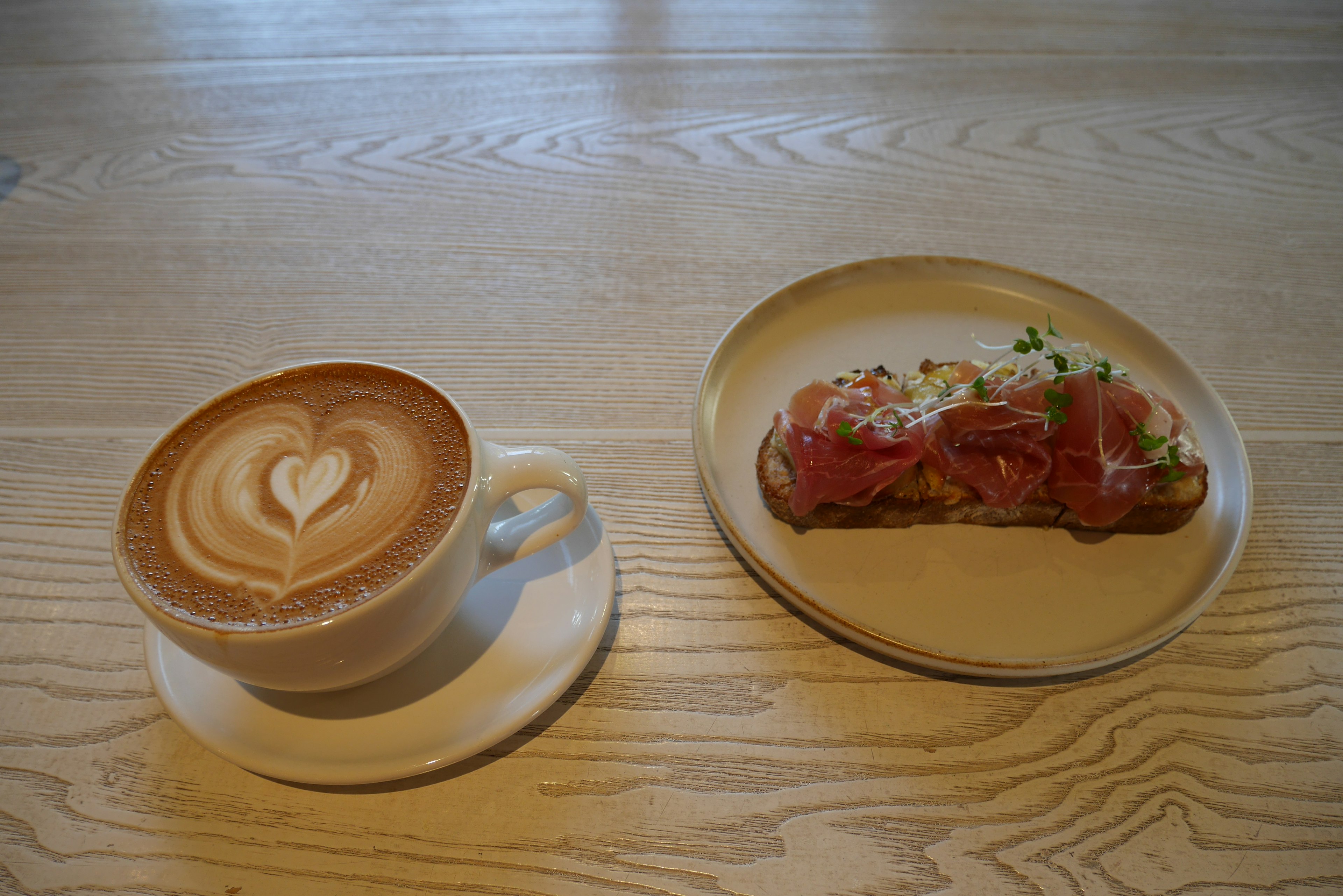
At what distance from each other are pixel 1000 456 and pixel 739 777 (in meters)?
0.64

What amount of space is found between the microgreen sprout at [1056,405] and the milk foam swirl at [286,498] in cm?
93

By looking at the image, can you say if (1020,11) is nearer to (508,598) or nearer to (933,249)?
(933,249)

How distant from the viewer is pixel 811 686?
101cm

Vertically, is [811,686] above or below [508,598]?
below

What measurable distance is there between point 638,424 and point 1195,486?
0.93 m

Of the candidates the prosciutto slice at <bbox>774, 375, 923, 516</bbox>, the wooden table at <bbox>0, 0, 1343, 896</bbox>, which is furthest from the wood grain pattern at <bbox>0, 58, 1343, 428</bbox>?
the prosciutto slice at <bbox>774, 375, 923, 516</bbox>

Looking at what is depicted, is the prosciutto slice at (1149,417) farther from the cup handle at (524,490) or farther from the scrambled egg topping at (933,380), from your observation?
the cup handle at (524,490)

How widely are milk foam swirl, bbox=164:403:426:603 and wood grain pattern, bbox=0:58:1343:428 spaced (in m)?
0.47

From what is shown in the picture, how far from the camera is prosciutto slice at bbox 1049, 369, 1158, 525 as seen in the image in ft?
3.66

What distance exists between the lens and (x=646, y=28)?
2.37 metres

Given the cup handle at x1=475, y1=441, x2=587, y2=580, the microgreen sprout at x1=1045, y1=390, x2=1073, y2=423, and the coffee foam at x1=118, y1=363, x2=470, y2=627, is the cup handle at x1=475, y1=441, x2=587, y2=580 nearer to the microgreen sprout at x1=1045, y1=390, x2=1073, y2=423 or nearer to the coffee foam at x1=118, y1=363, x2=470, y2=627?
the coffee foam at x1=118, y1=363, x2=470, y2=627

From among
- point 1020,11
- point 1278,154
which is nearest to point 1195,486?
point 1278,154

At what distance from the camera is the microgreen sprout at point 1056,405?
1.12 metres

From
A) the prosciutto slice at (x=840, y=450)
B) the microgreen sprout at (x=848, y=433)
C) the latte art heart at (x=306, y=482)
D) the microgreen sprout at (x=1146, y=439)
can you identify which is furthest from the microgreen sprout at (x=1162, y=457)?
the latte art heart at (x=306, y=482)
